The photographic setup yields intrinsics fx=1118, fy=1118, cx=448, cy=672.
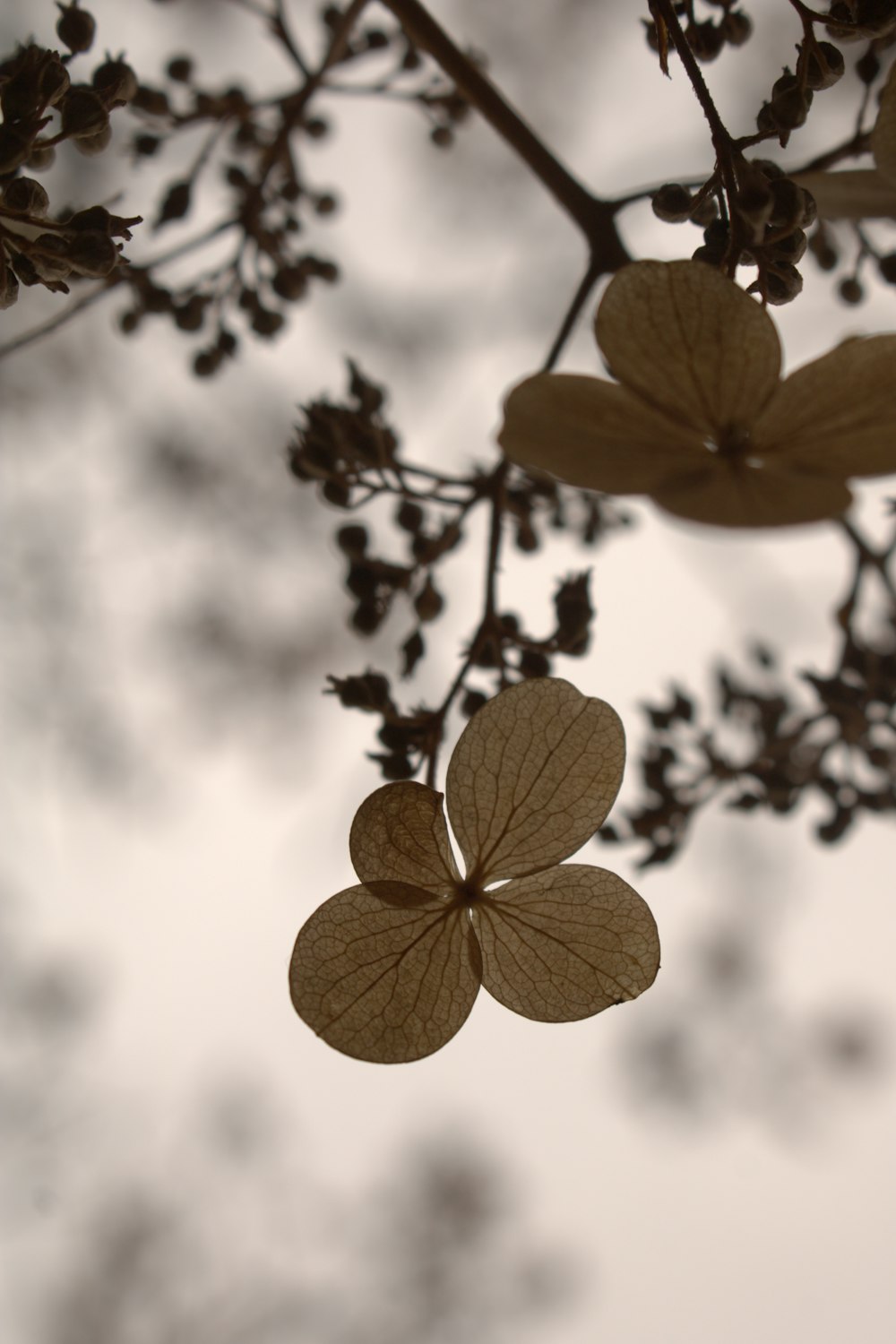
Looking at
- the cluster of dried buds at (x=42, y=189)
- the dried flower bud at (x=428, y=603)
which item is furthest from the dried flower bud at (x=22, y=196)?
the dried flower bud at (x=428, y=603)

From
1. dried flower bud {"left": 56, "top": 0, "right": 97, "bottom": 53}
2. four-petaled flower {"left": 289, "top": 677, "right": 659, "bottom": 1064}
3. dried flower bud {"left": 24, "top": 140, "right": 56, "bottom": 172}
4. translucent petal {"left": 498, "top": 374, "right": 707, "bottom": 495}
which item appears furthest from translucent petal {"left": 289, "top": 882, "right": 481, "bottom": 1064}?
dried flower bud {"left": 56, "top": 0, "right": 97, "bottom": 53}

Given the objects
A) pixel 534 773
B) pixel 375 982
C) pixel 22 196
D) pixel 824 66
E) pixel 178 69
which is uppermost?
pixel 178 69

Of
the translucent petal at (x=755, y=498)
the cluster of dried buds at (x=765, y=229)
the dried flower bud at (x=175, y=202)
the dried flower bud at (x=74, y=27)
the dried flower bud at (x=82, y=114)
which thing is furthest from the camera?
the dried flower bud at (x=175, y=202)

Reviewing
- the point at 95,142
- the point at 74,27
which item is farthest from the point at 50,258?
the point at 74,27

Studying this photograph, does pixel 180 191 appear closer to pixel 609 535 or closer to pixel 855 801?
pixel 609 535

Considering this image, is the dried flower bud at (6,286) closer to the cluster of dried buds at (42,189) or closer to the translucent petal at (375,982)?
the cluster of dried buds at (42,189)

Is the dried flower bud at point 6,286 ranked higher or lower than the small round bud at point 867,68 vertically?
lower

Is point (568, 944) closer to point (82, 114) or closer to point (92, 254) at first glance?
point (92, 254)
